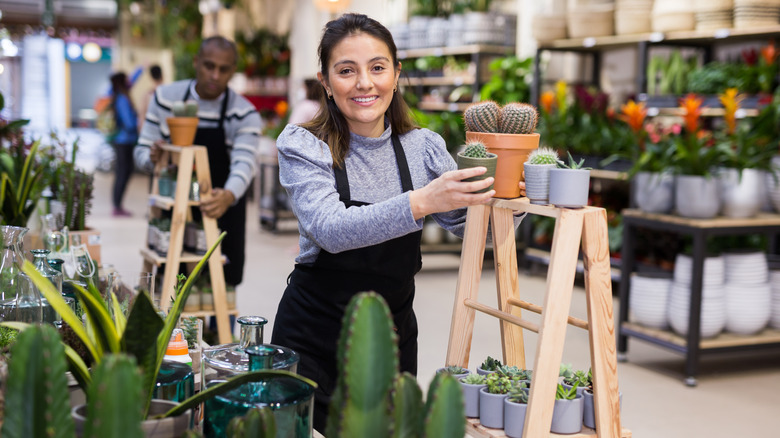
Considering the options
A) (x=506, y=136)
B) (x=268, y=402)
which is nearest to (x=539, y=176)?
(x=506, y=136)

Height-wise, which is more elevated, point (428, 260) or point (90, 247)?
point (90, 247)

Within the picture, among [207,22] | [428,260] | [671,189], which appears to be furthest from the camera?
[207,22]

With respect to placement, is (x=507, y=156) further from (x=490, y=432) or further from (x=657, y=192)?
(x=657, y=192)

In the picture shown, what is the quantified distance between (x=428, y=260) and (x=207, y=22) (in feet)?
28.7

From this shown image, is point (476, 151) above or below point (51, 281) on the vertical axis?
above

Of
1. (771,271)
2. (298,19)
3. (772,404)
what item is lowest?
(772,404)

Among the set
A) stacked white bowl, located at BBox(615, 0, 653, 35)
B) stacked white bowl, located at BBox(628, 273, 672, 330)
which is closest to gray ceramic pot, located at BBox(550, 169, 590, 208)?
stacked white bowl, located at BBox(628, 273, 672, 330)

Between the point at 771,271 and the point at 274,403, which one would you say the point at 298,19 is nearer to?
the point at 771,271

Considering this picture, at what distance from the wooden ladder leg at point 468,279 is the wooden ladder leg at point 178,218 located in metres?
1.81

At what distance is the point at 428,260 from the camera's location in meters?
7.89

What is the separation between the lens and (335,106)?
6.39 ft

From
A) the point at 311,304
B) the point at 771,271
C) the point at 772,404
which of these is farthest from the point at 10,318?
the point at 771,271

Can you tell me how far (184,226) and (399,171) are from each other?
6.01ft

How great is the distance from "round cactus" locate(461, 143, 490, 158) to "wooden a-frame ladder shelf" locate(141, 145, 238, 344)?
200cm
